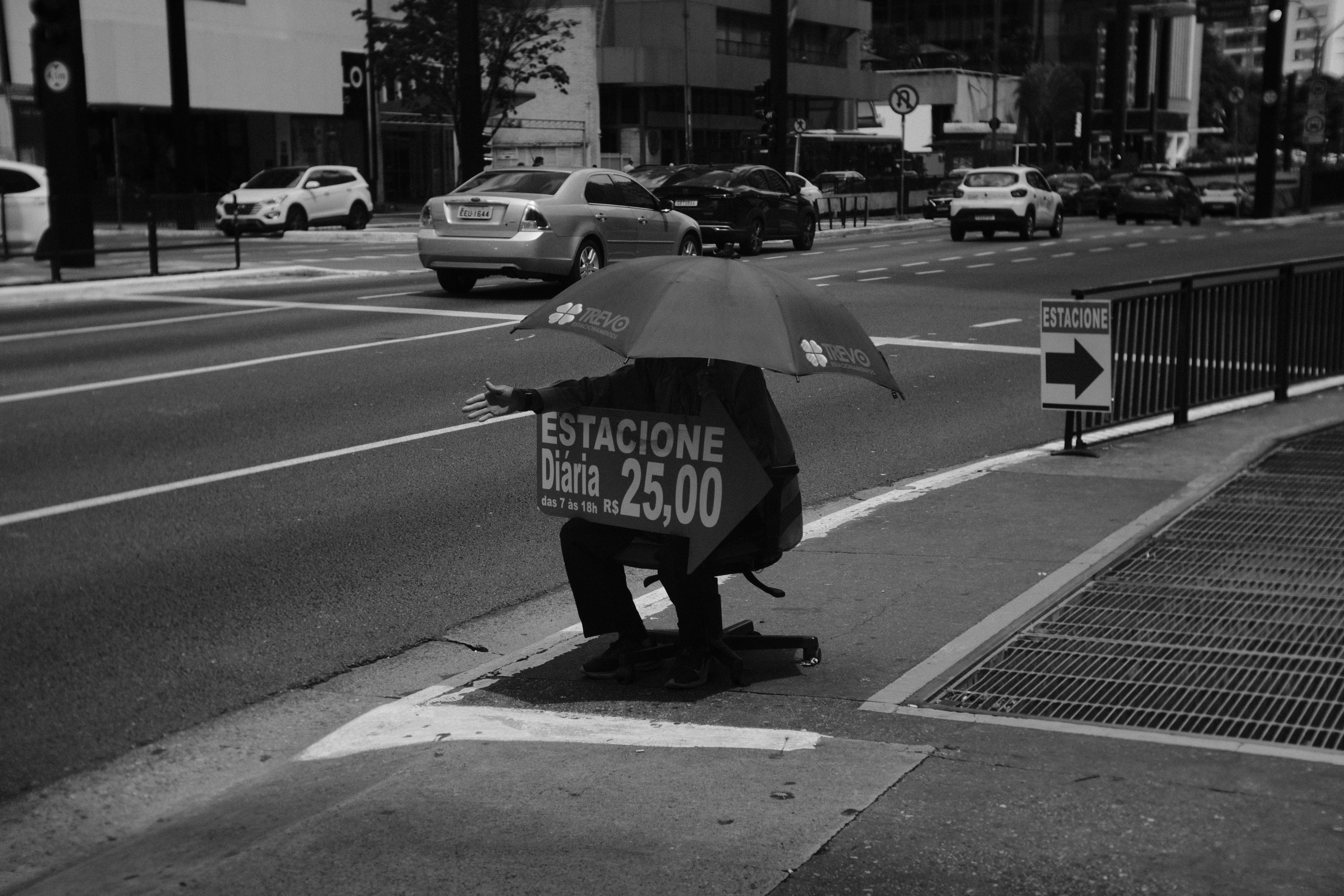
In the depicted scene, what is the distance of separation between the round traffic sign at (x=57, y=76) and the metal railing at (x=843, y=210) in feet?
73.9

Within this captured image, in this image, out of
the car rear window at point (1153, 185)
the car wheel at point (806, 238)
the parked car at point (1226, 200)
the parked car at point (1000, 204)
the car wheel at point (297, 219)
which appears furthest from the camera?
the parked car at point (1226, 200)

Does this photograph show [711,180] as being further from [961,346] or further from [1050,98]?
[1050,98]

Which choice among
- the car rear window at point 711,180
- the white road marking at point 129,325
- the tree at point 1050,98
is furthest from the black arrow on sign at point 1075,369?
the tree at point 1050,98

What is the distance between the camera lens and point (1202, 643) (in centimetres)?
634

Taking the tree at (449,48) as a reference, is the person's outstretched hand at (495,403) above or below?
below

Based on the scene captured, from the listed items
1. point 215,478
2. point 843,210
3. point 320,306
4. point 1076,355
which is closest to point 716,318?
point 215,478

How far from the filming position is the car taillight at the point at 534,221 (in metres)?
20.0

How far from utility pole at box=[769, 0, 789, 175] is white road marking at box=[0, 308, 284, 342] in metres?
26.0

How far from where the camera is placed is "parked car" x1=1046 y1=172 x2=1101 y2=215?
54.4m

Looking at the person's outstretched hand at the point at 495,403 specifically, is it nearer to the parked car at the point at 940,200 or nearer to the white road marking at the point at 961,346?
the white road marking at the point at 961,346

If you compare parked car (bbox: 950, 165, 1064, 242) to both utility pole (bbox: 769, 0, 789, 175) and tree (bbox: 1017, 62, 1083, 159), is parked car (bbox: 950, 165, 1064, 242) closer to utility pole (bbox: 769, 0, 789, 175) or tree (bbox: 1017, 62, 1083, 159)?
utility pole (bbox: 769, 0, 789, 175)

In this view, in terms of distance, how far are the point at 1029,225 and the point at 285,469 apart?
94.4 ft

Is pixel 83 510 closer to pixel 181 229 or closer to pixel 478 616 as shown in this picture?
pixel 478 616

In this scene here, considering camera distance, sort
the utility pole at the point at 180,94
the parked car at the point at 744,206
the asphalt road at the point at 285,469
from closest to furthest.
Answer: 1. the asphalt road at the point at 285,469
2. the parked car at the point at 744,206
3. the utility pole at the point at 180,94
